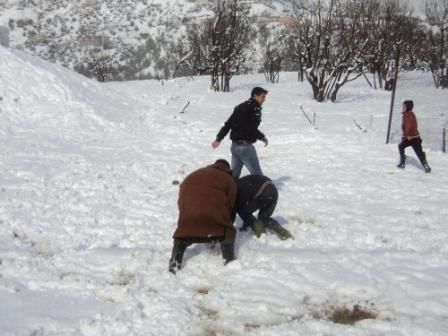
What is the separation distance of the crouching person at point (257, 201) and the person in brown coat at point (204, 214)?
525 millimetres

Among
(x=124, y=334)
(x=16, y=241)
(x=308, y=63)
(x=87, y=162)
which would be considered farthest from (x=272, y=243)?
(x=308, y=63)

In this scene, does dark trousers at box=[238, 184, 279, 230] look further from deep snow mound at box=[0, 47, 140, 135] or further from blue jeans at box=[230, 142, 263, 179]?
deep snow mound at box=[0, 47, 140, 135]

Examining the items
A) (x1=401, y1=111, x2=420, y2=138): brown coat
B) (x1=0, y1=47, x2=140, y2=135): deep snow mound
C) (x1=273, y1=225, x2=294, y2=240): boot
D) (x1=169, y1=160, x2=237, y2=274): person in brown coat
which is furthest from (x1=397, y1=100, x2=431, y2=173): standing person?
(x1=0, y1=47, x2=140, y2=135): deep snow mound

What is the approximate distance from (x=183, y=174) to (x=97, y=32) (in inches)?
4081

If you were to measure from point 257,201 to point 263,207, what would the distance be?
15 cm

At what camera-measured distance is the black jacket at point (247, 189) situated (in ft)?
17.4

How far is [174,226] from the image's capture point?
Answer: 618 centimetres

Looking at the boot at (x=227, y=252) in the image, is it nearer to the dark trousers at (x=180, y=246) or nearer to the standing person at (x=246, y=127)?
the dark trousers at (x=180, y=246)

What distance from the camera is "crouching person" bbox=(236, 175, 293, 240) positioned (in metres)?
5.32

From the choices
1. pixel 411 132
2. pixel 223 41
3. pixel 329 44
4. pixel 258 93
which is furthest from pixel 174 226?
pixel 223 41

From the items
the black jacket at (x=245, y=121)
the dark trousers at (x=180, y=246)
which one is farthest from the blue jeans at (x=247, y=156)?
the dark trousers at (x=180, y=246)

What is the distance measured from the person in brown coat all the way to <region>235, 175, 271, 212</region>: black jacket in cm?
49

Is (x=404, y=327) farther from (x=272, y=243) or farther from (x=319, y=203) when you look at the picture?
(x=319, y=203)

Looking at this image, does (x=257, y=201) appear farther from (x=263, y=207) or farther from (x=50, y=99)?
(x=50, y=99)
